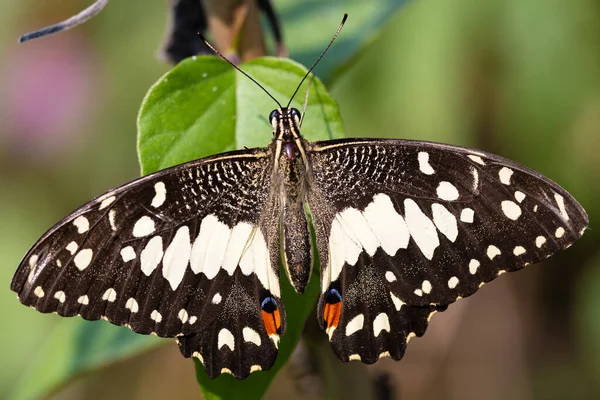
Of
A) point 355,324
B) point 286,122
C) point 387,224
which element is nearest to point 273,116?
point 286,122

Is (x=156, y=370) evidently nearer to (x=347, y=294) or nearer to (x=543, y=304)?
(x=543, y=304)

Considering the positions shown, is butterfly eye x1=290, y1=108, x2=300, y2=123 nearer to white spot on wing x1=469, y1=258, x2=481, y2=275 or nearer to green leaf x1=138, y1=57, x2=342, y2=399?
green leaf x1=138, y1=57, x2=342, y2=399

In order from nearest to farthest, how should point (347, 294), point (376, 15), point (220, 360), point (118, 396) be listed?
point (220, 360) < point (347, 294) < point (376, 15) < point (118, 396)

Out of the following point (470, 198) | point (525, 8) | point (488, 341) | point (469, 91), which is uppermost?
point (470, 198)

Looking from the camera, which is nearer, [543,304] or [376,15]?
[376,15]

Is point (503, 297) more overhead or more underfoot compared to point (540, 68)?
more underfoot

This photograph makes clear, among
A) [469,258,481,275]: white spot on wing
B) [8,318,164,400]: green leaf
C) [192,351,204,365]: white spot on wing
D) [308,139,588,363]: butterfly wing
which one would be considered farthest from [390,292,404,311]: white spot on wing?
[8,318,164,400]: green leaf

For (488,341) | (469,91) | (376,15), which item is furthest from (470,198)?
(488,341)
